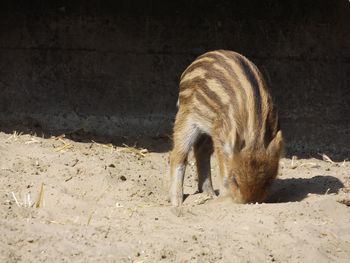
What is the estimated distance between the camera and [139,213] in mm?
5102

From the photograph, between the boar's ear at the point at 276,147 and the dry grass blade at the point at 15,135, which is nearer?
the boar's ear at the point at 276,147

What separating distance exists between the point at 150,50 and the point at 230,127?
2413 mm

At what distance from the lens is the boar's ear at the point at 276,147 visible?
5.53 m

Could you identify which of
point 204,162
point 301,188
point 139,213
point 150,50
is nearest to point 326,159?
point 301,188

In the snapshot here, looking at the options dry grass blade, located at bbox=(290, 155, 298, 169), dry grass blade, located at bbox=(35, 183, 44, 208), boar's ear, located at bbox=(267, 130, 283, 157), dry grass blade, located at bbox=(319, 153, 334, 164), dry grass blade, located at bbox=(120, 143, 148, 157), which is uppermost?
boar's ear, located at bbox=(267, 130, 283, 157)

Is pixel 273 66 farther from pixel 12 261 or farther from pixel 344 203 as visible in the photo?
pixel 12 261

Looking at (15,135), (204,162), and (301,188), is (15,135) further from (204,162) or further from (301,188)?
(301,188)

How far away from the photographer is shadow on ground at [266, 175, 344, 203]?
19.4 feet

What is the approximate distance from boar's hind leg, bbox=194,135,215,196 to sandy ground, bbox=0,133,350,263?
5.0 inches

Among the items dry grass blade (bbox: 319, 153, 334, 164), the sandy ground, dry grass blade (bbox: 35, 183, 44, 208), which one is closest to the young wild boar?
the sandy ground

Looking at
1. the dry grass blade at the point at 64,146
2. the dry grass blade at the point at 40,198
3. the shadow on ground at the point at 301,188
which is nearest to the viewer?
the dry grass blade at the point at 40,198

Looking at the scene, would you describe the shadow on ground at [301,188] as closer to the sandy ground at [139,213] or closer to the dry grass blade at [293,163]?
the sandy ground at [139,213]

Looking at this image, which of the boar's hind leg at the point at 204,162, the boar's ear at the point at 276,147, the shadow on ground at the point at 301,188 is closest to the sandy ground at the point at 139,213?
the shadow on ground at the point at 301,188

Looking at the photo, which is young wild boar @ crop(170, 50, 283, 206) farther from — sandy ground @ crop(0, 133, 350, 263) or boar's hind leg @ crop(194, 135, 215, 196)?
sandy ground @ crop(0, 133, 350, 263)
